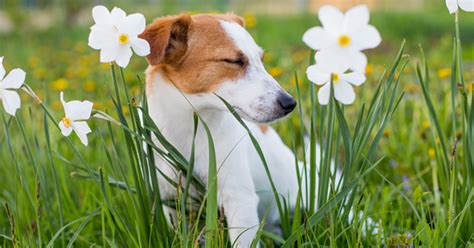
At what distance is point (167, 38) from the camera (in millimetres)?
2188

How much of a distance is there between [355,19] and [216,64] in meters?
0.93

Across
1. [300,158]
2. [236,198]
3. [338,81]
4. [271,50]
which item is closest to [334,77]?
[338,81]

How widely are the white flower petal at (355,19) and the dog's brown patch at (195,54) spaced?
834 millimetres

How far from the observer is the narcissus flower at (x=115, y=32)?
1702mm

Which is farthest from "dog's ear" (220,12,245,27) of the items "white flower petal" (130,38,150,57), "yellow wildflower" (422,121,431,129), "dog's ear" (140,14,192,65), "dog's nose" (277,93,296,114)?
"yellow wildflower" (422,121,431,129)

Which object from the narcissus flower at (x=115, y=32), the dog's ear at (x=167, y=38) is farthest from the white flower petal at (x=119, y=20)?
the dog's ear at (x=167, y=38)

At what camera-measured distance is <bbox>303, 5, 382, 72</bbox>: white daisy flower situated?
1.41m

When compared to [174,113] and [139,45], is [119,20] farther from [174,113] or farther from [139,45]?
[174,113]

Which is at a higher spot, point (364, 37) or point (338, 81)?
point (364, 37)

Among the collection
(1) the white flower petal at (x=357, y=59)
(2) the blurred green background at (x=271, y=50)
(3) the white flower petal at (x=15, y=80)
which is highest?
(1) the white flower petal at (x=357, y=59)

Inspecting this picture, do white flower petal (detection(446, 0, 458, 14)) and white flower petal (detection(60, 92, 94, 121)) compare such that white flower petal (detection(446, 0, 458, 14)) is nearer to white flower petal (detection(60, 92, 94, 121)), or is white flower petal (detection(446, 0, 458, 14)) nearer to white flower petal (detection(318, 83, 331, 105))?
white flower petal (detection(318, 83, 331, 105))

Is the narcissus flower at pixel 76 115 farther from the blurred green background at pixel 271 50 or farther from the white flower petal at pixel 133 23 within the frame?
the blurred green background at pixel 271 50

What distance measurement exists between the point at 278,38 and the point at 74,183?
18.1 feet

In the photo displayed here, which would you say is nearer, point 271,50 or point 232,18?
point 232,18
